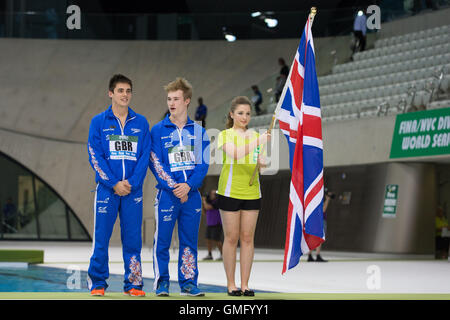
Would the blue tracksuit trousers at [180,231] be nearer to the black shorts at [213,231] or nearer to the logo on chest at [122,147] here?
the logo on chest at [122,147]

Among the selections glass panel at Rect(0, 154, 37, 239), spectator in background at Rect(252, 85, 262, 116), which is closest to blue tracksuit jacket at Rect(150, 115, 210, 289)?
spectator in background at Rect(252, 85, 262, 116)

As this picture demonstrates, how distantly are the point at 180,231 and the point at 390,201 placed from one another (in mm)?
12210

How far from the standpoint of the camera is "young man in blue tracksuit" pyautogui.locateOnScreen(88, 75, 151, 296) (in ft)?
19.1

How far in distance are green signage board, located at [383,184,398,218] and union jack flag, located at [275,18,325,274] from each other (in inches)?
447

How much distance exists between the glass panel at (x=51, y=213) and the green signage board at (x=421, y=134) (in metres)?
14.6

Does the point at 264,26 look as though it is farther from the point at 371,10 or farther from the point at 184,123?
the point at 184,123

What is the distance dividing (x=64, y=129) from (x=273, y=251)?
11.1 m

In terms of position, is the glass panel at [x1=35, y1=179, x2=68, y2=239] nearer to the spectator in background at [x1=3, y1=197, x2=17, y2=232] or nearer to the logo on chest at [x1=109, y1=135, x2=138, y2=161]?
the spectator in background at [x1=3, y1=197, x2=17, y2=232]

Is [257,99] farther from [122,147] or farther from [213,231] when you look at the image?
[122,147]

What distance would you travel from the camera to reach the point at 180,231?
610cm

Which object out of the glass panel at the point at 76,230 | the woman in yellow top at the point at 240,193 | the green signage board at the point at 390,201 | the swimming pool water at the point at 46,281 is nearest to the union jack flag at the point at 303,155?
the woman in yellow top at the point at 240,193

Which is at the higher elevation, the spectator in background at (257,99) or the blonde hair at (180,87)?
the spectator in background at (257,99)

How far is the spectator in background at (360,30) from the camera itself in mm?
22125

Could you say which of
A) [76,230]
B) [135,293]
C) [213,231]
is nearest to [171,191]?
[135,293]
